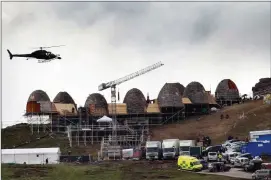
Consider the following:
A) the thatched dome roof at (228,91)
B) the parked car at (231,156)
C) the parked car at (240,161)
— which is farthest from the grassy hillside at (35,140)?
the thatched dome roof at (228,91)

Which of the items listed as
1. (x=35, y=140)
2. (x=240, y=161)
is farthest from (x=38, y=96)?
(x=240, y=161)

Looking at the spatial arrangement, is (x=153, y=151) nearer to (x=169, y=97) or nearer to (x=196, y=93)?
(x=169, y=97)

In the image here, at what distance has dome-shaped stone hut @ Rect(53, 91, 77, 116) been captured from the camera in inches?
4252

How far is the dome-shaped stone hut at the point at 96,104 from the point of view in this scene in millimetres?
107312

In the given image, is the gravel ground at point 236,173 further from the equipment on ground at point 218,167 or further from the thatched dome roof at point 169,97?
the thatched dome roof at point 169,97

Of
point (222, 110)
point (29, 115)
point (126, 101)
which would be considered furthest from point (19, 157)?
point (222, 110)

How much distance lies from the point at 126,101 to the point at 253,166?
→ 192 feet

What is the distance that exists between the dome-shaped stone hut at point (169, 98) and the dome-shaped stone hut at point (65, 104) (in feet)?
64.6

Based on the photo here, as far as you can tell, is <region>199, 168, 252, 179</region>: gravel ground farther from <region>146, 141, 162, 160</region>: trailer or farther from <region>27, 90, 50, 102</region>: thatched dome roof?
<region>27, 90, 50, 102</region>: thatched dome roof

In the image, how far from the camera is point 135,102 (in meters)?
108

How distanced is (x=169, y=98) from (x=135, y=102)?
322 inches

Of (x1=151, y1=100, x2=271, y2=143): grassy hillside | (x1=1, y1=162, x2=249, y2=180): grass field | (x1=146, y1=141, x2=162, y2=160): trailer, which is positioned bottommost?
(x1=1, y1=162, x2=249, y2=180): grass field

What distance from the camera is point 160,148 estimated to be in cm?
7050

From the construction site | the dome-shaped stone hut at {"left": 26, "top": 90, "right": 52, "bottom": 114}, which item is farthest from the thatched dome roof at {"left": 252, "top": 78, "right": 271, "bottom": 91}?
the dome-shaped stone hut at {"left": 26, "top": 90, "right": 52, "bottom": 114}
